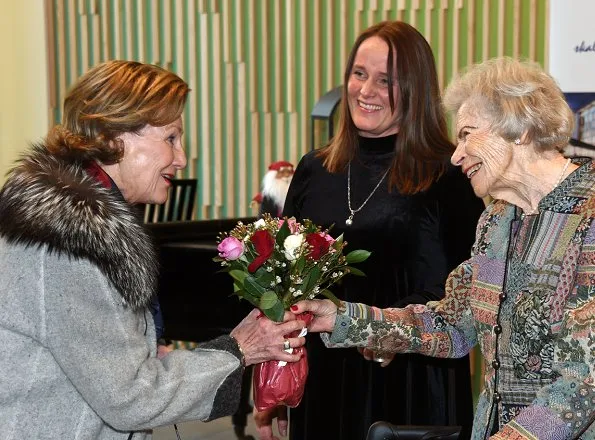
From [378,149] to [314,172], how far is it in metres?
0.26

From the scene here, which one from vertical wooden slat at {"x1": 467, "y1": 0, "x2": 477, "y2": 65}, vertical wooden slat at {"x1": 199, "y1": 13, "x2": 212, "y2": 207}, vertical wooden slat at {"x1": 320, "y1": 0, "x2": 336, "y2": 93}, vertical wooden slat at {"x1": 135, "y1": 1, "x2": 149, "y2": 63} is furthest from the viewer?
vertical wooden slat at {"x1": 135, "y1": 1, "x2": 149, "y2": 63}

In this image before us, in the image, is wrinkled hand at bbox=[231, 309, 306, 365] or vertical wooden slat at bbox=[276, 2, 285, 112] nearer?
wrinkled hand at bbox=[231, 309, 306, 365]

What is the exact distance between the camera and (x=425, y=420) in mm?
3266

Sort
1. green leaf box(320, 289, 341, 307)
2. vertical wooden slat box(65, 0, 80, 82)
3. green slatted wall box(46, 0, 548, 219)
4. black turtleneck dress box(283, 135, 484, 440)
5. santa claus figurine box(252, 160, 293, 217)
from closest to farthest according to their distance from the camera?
1. green leaf box(320, 289, 341, 307)
2. black turtleneck dress box(283, 135, 484, 440)
3. santa claus figurine box(252, 160, 293, 217)
4. green slatted wall box(46, 0, 548, 219)
5. vertical wooden slat box(65, 0, 80, 82)

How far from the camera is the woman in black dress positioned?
3.28 meters

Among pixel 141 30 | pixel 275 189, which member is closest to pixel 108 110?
pixel 275 189

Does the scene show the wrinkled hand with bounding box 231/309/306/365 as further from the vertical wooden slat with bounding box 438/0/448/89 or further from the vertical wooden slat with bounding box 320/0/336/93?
the vertical wooden slat with bounding box 320/0/336/93

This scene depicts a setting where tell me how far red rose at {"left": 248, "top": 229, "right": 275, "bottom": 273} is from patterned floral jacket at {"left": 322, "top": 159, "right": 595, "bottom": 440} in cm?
52

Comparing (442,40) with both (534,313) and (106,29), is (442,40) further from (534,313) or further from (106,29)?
(534,313)

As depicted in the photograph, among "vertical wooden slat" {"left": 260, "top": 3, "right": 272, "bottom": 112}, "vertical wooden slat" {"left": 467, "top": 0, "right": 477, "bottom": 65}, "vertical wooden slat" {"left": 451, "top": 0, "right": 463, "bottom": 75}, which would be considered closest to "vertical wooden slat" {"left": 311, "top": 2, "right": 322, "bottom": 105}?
"vertical wooden slat" {"left": 260, "top": 3, "right": 272, "bottom": 112}

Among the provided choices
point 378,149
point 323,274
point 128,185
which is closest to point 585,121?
point 378,149

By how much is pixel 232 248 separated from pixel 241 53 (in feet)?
19.0

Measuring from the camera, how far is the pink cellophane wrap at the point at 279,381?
104 inches

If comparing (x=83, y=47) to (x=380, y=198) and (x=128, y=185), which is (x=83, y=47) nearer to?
(x=380, y=198)
